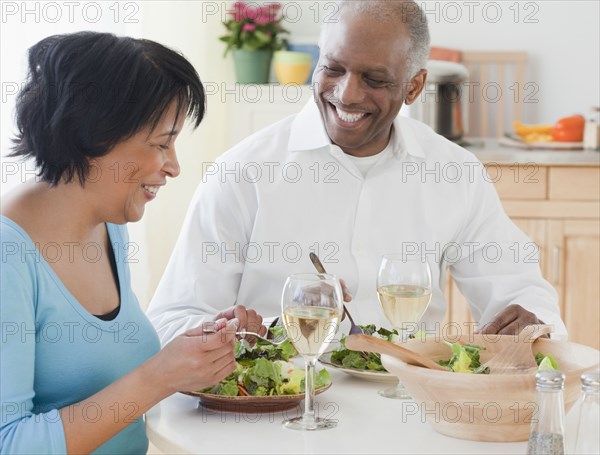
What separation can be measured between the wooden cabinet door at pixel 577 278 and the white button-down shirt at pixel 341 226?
1.52 metres

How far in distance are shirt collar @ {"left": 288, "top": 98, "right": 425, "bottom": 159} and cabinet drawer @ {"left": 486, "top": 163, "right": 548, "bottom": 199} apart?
1.50 m

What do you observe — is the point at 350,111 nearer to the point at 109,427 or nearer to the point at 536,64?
the point at 109,427

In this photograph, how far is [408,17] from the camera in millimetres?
2107

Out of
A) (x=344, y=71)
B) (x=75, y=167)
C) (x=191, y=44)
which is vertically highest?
(x=191, y=44)

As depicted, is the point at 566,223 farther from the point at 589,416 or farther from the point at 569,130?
the point at 589,416

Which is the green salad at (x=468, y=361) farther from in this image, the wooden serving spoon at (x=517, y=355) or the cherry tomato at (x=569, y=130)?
the cherry tomato at (x=569, y=130)

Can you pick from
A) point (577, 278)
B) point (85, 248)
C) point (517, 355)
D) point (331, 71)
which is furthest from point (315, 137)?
point (577, 278)

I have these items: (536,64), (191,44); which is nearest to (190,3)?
(191,44)

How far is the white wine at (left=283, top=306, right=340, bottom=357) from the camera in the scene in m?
1.32

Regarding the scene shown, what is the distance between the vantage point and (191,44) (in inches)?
155

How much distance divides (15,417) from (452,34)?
11.0 ft

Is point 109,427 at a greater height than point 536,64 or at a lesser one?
lesser

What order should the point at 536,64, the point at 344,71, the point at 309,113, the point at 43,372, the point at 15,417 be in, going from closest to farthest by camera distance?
the point at 15,417, the point at 43,372, the point at 344,71, the point at 309,113, the point at 536,64

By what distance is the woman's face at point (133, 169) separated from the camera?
1.48m
